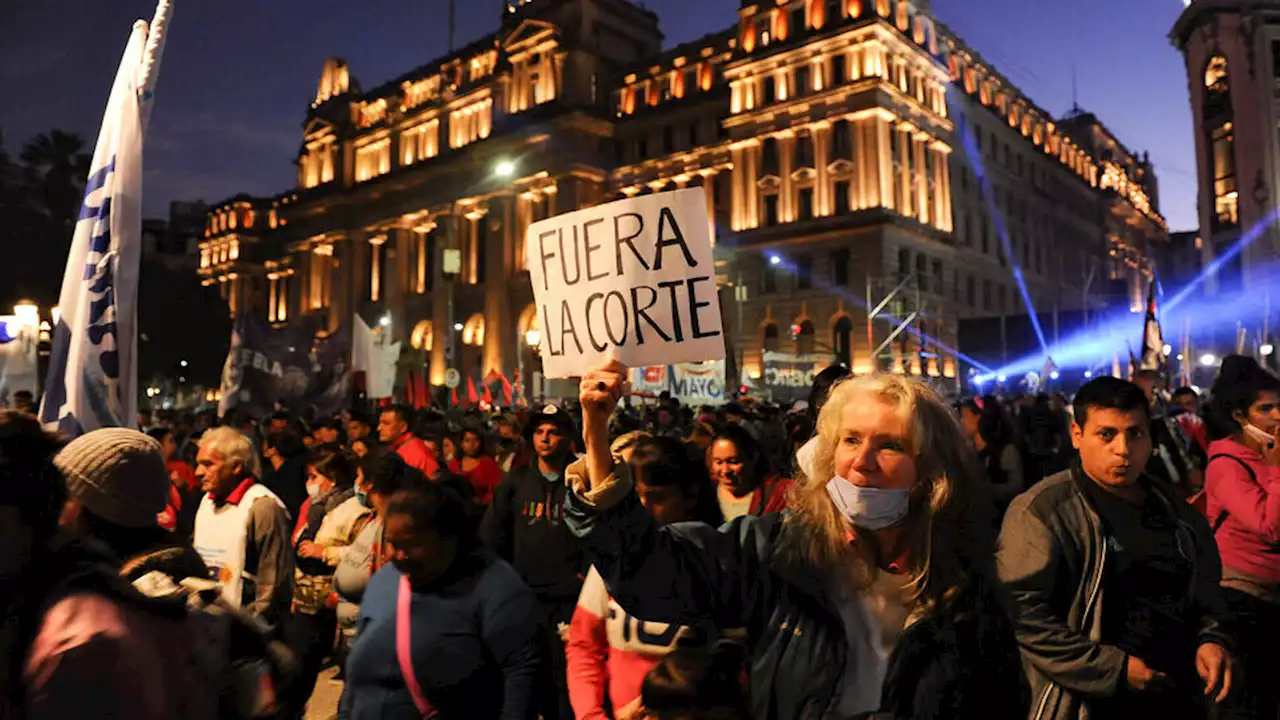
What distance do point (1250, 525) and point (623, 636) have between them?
313cm

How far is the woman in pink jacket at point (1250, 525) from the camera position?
4426 millimetres

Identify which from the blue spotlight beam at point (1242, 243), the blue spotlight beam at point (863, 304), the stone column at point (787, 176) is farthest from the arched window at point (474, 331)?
the blue spotlight beam at point (1242, 243)

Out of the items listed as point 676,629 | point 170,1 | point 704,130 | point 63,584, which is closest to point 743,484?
point 676,629

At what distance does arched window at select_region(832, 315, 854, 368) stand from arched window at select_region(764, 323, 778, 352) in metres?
3.66

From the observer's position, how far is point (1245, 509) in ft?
14.2

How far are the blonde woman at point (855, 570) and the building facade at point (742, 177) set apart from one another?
23788 millimetres

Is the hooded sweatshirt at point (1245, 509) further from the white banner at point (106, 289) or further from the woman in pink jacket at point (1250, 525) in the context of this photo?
the white banner at point (106, 289)

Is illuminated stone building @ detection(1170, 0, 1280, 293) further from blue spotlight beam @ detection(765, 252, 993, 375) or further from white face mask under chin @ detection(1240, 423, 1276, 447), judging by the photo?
white face mask under chin @ detection(1240, 423, 1276, 447)

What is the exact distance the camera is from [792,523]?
7.54 ft

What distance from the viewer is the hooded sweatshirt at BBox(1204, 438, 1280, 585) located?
14.0 ft

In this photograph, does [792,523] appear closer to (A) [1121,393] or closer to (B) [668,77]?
(A) [1121,393]

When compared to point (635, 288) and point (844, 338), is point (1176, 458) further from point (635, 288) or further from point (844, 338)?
point (844, 338)

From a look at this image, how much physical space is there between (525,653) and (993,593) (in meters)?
1.71

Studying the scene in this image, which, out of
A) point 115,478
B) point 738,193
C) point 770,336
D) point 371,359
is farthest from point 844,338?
point 115,478
